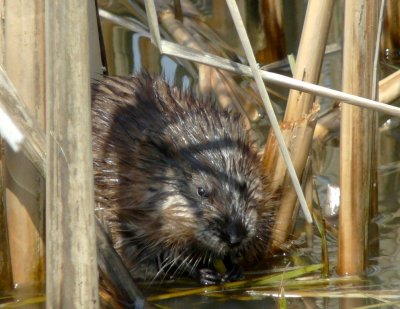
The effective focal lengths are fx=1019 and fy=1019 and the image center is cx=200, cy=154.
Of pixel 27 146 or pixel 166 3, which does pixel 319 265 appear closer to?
pixel 27 146

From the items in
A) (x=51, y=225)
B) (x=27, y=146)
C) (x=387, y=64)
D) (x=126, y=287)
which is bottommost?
(x=126, y=287)

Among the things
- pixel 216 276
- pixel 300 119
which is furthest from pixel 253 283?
pixel 300 119

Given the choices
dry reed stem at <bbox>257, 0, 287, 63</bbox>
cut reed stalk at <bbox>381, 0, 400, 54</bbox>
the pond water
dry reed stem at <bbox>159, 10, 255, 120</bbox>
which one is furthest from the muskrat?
cut reed stalk at <bbox>381, 0, 400, 54</bbox>

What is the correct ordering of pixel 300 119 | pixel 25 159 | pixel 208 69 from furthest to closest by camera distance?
pixel 208 69
pixel 300 119
pixel 25 159

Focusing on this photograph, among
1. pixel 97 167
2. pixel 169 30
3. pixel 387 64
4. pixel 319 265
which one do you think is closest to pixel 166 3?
pixel 169 30

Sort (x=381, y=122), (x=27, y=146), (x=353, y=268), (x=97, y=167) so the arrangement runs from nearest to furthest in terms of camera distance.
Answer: (x=27, y=146), (x=353, y=268), (x=97, y=167), (x=381, y=122)

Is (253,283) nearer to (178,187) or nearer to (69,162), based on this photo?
(178,187)
